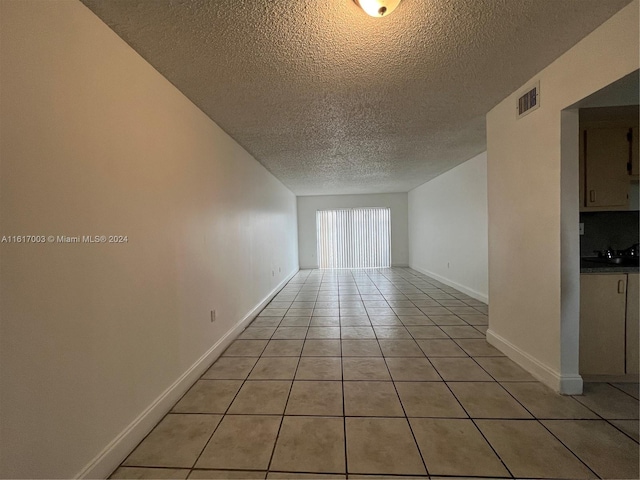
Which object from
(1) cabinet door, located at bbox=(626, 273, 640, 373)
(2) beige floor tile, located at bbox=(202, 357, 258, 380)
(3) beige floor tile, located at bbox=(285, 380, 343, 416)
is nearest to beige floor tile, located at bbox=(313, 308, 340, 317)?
(2) beige floor tile, located at bbox=(202, 357, 258, 380)

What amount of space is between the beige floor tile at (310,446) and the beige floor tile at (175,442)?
1.49 ft

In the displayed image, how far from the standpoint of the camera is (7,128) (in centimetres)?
101

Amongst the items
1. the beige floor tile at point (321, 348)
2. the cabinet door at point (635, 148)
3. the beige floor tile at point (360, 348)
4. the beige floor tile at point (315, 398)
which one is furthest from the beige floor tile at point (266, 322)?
the cabinet door at point (635, 148)

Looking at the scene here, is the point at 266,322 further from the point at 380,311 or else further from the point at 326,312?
the point at 380,311

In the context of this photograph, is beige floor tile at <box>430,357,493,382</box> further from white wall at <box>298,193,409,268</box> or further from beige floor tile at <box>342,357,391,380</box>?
white wall at <box>298,193,409,268</box>

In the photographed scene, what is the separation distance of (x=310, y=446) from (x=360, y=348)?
1349 mm

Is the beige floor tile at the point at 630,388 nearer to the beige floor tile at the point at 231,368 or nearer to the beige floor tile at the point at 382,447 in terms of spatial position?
the beige floor tile at the point at 382,447

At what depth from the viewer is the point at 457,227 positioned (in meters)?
5.19

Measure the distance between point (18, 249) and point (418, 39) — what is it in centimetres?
221

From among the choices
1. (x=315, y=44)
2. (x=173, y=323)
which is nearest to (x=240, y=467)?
(x=173, y=323)

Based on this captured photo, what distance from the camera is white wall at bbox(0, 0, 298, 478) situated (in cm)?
104

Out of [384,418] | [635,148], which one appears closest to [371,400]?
[384,418]

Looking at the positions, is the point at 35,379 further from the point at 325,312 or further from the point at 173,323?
the point at 325,312

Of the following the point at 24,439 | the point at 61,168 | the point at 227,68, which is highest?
the point at 227,68
